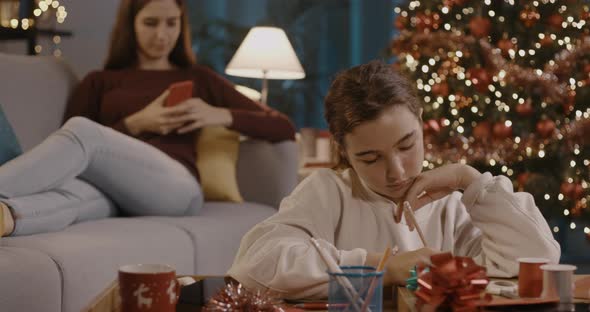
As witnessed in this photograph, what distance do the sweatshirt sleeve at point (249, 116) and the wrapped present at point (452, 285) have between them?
1965 mm

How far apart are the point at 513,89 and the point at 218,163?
58.5 inches

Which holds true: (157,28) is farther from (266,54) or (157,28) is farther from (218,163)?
(266,54)

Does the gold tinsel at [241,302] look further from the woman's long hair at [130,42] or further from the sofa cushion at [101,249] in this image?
the woman's long hair at [130,42]

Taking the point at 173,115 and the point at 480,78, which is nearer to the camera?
the point at 173,115

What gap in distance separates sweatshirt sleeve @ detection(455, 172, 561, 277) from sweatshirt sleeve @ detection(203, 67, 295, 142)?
61.6 inches

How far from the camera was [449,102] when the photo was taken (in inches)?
166

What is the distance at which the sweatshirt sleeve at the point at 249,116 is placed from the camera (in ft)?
10.1

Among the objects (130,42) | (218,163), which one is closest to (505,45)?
(218,163)

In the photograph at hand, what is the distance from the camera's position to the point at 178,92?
2951 millimetres

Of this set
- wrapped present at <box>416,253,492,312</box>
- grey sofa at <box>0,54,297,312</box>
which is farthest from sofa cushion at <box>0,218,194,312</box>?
wrapped present at <box>416,253,492,312</box>

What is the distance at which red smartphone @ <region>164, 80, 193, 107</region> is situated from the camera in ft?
9.64

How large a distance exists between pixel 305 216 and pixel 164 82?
172 centimetres

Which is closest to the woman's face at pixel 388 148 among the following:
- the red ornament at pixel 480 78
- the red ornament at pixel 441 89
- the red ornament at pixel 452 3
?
the red ornament at pixel 480 78

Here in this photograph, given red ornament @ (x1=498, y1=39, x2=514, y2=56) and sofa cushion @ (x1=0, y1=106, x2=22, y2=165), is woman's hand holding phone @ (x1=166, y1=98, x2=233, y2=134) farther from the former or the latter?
red ornament @ (x1=498, y1=39, x2=514, y2=56)
